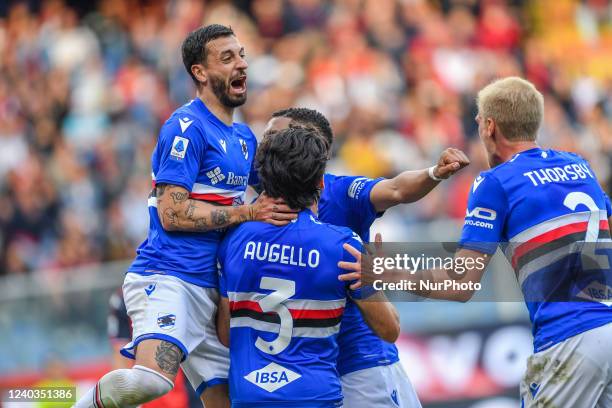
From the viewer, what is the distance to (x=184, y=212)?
6.39 meters

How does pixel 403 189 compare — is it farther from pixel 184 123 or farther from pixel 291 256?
pixel 184 123

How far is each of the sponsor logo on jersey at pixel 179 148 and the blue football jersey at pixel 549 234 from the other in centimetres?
163

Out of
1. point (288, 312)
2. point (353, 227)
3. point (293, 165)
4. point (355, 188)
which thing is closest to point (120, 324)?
point (353, 227)

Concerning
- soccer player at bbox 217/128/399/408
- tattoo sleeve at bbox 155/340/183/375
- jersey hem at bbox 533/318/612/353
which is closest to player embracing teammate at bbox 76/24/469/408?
tattoo sleeve at bbox 155/340/183/375

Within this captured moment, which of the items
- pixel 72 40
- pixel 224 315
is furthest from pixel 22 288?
pixel 224 315

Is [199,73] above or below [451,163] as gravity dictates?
above

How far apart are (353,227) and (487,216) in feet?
3.22

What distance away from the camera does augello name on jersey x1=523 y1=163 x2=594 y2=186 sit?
234 inches

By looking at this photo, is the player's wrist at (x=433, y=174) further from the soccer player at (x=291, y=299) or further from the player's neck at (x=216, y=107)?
the player's neck at (x=216, y=107)

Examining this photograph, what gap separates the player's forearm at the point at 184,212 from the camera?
633cm

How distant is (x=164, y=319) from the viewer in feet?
21.1

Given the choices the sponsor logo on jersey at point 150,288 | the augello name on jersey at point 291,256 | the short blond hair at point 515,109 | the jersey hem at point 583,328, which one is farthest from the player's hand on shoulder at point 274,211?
the jersey hem at point 583,328

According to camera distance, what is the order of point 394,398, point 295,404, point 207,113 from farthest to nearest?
point 207,113
point 394,398
point 295,404

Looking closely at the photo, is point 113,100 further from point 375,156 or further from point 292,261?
point 292,261
